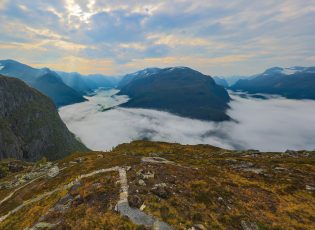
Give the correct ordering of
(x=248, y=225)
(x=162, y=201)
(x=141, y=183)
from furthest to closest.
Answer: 1. (x=141, y=183)
2. (x=162, y=201)
3. (x=248, y=225)

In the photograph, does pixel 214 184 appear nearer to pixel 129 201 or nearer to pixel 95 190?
pixel 129 201

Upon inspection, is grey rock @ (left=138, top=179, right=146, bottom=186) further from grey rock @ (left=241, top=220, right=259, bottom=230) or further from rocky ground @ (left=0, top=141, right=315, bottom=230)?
grey rock @ (left=241, top=220, right=259, bottom=230)

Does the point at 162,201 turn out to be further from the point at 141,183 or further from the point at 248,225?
the point at 248,225

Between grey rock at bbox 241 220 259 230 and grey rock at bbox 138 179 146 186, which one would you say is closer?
grey rock at bbox 241 220 259 230

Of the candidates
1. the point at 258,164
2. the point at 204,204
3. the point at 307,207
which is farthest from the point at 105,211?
the point at 258,164

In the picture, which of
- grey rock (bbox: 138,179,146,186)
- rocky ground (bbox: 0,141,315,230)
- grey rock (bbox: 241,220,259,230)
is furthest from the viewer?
grey rock (bbox: 138,179,146,186)

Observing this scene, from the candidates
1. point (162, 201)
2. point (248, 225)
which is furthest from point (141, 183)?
point (248, 225)

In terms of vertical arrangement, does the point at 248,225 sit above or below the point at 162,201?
below

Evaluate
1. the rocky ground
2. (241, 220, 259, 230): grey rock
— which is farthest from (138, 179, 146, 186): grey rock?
(241, 220, 259, 230): grey rock

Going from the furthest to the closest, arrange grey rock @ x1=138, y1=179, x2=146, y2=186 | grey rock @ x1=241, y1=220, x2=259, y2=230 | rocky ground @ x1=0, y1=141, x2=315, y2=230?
grey rock @ x1=138, y1=179, x2=146, y2=186
grey rock @ x1=241, y1=220, x2=259, y2=230
rocky ground @ x1=0, y1=141, x2=315, y2=230

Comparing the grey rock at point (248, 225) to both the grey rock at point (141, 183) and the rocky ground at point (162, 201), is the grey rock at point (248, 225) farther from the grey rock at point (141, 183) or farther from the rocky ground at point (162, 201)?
the grey rock at point (141, 183)

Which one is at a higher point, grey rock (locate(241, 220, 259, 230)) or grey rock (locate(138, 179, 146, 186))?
grey rock (locate(138, 179, 146, 186))

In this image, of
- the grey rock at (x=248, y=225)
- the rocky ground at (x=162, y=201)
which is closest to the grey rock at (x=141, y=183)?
the rocky ground at (x=162, y=201)
